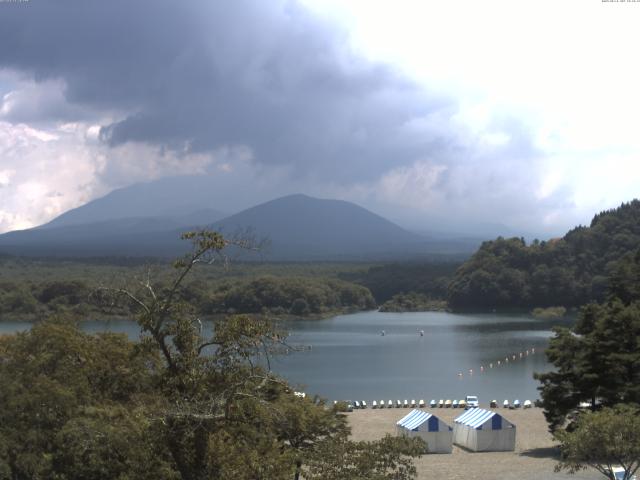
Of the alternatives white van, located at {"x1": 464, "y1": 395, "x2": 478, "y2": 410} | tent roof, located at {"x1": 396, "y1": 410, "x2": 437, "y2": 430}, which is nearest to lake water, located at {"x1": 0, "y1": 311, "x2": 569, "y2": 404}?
white van, located at {"x1": 464, "y1": 395, "x2": 478, "y2": 410}

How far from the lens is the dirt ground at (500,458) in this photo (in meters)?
Result: 18.9

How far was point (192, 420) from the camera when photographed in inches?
349

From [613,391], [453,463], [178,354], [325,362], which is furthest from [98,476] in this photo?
[325,362]

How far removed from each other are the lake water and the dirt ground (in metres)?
6.32

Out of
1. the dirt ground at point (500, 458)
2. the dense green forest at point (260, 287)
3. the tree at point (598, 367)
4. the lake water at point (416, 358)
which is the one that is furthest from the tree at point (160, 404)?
the dense green forest at point (260, 287)

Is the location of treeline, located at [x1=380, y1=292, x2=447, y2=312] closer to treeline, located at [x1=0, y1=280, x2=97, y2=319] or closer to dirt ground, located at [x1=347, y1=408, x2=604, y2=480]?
treeline, located at [x1=0, y1=280, x2=97, y2=319]

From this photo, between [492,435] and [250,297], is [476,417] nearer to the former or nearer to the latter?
[492,435]

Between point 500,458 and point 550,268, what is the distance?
77158 mm

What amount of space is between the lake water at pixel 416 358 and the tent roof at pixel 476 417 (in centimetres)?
935

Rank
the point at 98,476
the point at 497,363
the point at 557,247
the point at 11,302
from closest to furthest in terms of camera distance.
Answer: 1. the point at 98,476
2. the point at 497,363
3. the point at 11,302
4. the point at 557,247

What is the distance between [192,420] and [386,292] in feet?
328

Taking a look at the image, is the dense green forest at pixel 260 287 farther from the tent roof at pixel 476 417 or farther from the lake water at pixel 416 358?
the tent roof at pixel 476 417

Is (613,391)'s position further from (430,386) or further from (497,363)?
(497,363)

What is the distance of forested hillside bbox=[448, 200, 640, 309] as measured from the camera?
92.7 meters
